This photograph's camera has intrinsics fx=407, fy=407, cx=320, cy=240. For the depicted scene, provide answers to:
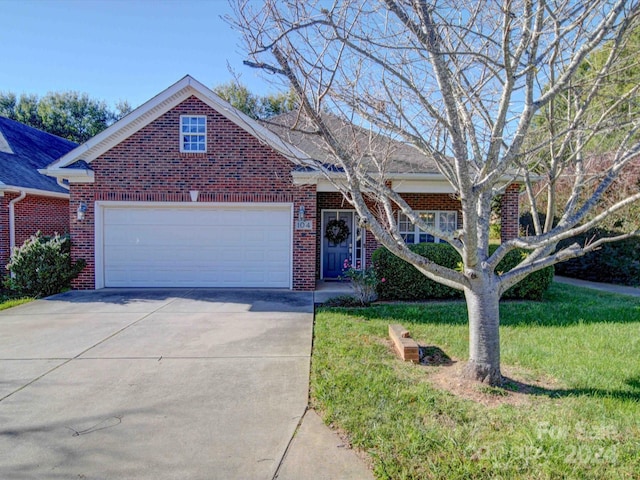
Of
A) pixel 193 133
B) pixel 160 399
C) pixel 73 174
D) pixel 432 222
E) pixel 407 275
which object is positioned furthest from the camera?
pixel 432 222

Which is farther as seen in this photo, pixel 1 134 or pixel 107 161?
pixel 1 134

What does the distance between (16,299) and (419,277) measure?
9.33 m

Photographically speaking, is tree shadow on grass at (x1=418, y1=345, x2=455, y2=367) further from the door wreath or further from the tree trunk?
the door wreath

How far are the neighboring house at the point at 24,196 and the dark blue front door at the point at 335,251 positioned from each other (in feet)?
28.7

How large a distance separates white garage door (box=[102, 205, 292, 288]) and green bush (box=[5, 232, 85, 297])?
0.96 metres

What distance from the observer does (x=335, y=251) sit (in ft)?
40.0

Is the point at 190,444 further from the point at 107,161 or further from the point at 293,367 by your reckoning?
the point at 107,161

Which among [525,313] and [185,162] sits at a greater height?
[185,162]

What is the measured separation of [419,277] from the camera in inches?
356

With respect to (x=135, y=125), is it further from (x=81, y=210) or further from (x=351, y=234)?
(x=351, y=234)

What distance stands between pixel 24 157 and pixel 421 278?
14.2 m

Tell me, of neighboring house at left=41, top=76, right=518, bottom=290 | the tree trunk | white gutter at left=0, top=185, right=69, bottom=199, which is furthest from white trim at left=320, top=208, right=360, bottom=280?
white gutter at left=0, top=185, right=69, bottom=199

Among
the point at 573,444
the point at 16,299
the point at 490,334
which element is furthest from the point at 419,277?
the point at 16,299

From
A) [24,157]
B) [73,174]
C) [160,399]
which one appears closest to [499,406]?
[160,399]
